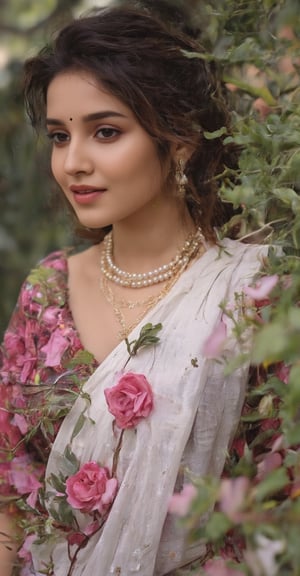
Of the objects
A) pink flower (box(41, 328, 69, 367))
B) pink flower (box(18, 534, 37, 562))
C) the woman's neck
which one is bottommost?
pink flower (box(18, 534, 37, 562))

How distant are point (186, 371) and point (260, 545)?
22.8 inches

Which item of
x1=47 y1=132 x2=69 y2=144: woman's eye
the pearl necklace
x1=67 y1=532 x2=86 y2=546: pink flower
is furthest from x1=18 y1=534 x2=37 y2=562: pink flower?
x1=47 y1=132 x2=69 y2=144: woman's eye

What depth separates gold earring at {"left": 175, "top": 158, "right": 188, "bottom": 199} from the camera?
1.40 meters

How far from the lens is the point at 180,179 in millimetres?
1414

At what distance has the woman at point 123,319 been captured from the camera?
46.0 inches

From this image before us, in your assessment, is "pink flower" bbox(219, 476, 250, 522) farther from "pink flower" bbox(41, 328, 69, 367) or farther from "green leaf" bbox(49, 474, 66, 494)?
"pink flower" bbox(41, 328, 69, 367)

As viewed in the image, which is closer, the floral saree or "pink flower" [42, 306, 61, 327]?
the floral saree

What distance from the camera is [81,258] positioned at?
1613 millimetres

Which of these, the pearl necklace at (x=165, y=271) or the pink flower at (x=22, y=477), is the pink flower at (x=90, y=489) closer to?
the pink flower at (x=22, y=477)

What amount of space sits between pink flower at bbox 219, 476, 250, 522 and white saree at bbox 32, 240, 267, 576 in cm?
51

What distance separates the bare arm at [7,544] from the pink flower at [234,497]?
858mm

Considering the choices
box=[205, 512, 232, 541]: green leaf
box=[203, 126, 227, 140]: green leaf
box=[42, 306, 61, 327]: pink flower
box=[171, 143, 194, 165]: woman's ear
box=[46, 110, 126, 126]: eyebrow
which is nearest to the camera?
box=[205, 512, 232, 541]: green leaf

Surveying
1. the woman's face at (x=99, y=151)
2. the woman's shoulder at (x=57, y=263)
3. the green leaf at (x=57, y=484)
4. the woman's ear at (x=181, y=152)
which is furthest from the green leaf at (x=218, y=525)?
the woman's shoulder at (x=57, y=263)

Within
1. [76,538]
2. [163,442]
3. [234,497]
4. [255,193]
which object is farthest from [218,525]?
[76,538]
